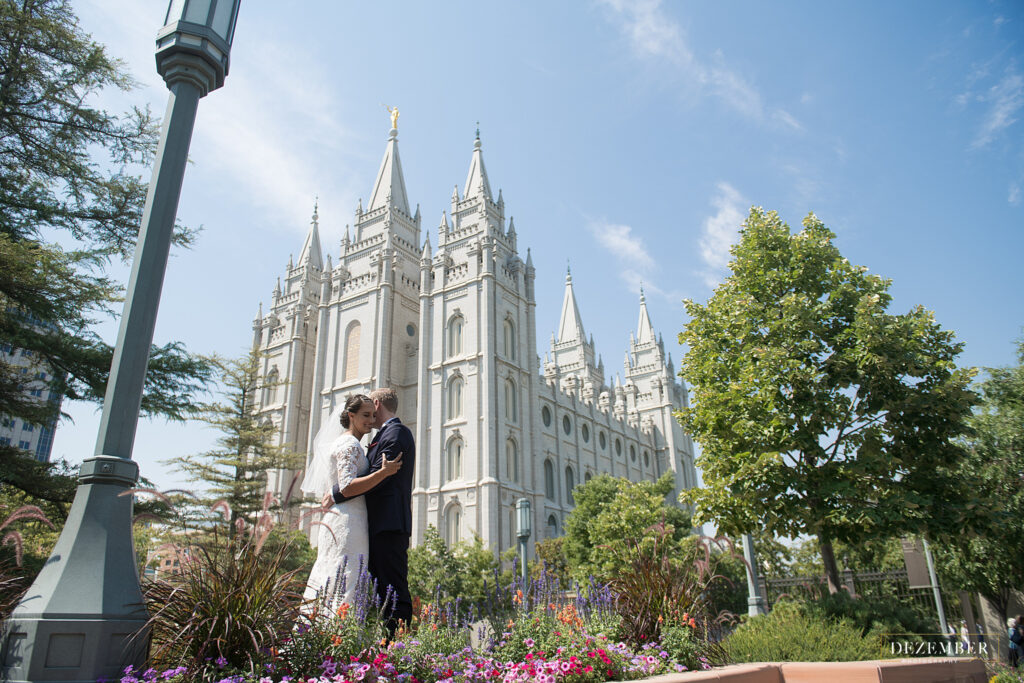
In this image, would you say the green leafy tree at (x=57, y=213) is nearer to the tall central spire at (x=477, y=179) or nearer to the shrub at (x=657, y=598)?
the shrub at (x=657, y=598)

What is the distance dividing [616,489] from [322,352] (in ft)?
69.9

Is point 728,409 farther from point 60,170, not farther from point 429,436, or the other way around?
point 429,436

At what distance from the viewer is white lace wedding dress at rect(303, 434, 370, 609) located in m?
4.75

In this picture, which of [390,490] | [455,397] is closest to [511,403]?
[455,397]

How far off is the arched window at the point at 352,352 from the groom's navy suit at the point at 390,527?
35613 mm

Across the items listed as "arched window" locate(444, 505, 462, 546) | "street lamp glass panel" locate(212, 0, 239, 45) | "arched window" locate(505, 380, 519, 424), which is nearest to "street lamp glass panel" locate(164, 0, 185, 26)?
"street lamp glass panel" locate(212, 0, 239, 45)

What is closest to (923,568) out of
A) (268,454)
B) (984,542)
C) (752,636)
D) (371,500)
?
(984,542)

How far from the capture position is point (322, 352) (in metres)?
42.1

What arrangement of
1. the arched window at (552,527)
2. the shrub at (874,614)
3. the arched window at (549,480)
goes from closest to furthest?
the shrub at (874,614)
the arched window at (552,527)
the arched window at (549,480)

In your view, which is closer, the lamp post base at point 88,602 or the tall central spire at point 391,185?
the lamp post base at point 88,602

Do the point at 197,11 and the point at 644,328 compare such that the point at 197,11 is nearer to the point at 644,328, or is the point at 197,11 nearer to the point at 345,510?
the point at 345,510

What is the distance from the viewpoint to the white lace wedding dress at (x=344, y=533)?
15.6 ft

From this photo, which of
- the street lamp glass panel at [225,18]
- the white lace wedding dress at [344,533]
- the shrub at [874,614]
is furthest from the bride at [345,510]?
the shrub at [874,614]

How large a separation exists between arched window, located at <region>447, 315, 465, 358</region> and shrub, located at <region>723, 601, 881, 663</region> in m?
31.5
